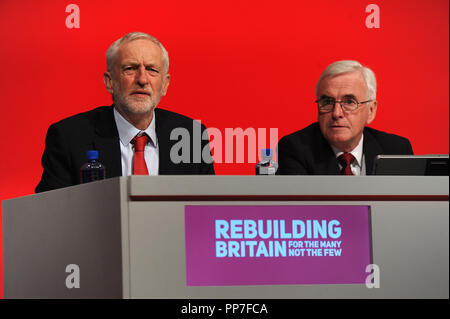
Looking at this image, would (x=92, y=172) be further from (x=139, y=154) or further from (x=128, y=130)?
(x=128, y=130)

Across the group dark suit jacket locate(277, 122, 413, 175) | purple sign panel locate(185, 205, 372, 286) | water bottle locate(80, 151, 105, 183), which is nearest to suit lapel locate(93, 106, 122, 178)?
water bottle locate(80, 151, 105, 183)

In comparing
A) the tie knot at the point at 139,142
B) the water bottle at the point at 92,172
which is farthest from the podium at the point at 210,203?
the tie knot at the point at 139,142

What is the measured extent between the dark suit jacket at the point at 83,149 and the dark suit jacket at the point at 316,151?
1.23ft

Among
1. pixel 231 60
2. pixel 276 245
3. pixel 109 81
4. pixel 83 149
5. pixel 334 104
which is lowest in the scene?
pixel 276 245

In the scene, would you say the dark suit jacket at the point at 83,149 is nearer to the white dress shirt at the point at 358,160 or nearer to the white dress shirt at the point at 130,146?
the white dress shirt at the point at 130,146

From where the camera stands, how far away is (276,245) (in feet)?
5.28

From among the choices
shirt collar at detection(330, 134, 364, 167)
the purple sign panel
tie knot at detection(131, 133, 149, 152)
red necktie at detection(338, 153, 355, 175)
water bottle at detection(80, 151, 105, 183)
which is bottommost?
the purple sign panel

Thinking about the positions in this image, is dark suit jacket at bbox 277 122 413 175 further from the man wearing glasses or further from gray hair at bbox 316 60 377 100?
gray hair at bbox 316 60 377 100

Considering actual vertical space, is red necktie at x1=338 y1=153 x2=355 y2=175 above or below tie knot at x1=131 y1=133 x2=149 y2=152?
below

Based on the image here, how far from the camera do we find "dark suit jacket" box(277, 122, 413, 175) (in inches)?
116

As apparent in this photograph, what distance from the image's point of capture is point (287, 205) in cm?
161

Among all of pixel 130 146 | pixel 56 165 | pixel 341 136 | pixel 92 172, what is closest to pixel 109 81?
pixel 130 146

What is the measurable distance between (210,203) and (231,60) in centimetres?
243
